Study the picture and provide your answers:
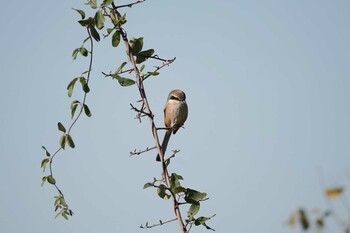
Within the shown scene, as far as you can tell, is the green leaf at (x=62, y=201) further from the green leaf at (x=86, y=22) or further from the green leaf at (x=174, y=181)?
the green leaf at (x=86, y=22)

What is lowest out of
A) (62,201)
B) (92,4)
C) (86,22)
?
(62,201)

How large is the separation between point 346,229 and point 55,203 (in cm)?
190

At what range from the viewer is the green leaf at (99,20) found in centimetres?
233

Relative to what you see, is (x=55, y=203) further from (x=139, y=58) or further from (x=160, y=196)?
(x=139, y=58)

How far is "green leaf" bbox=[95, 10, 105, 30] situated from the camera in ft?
7.64

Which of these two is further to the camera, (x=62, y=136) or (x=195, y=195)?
(x=62, y=136)

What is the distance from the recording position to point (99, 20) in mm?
2344

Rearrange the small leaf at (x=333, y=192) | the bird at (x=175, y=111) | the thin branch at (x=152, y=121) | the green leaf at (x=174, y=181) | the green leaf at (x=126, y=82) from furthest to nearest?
the bird at (x=175, y=111)
the green leaf at (x=126, y=82)
the green leaf at (x=174, y=181)
the thin branch at (x=152, y=121)
the small leaf at (x=333, y=192)

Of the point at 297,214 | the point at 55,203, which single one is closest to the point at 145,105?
the point at 55,203

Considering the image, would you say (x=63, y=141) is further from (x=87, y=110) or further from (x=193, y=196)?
(x=193, y=196)

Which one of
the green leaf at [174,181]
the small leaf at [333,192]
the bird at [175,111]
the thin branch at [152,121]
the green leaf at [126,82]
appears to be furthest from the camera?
the bird at [175,111]

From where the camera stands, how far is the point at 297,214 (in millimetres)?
974

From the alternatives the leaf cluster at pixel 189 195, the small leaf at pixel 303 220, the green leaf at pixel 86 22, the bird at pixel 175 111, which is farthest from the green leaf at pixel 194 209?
the bird at pixel 175 111

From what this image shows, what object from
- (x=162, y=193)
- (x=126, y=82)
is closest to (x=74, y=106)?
(x=126, y=82)
